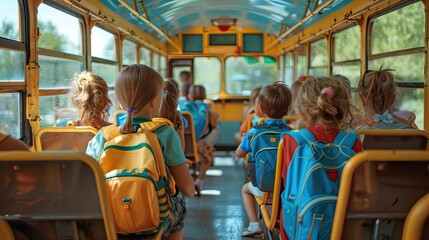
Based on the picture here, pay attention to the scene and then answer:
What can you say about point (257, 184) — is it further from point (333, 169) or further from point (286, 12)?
point (286, 12)

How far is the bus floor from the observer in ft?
15.1

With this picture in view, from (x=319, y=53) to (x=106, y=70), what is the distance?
295cm

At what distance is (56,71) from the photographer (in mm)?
4215

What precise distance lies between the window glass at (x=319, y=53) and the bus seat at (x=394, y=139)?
13.0 ft

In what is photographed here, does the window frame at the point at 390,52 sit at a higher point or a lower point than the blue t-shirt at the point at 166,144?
higher

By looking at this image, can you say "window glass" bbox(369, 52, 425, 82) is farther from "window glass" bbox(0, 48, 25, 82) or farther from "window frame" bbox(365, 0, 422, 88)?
"window glass" bbox(0, 48, 25, 82)

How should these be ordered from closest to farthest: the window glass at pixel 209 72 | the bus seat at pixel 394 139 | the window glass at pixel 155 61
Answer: the bus seat at pixel 394 139, the window glass at pixel 155 61, the window glass at pixel 209 72

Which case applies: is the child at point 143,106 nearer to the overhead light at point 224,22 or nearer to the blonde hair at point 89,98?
the blonde hair at point 89,98

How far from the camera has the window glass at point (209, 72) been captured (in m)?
10.2

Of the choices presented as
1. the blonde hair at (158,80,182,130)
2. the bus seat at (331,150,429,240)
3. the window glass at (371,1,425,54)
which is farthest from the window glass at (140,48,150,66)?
→ the bus seat at (331,150,429,240)

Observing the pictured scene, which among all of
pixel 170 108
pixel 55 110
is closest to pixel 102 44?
pixel 55 110

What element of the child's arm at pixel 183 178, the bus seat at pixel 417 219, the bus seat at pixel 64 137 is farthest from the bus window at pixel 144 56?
the bus seat at pixel 417 219

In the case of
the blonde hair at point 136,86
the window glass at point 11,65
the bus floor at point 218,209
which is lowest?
the bus floor at point 218,209

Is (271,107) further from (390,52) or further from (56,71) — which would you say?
(56,71)
